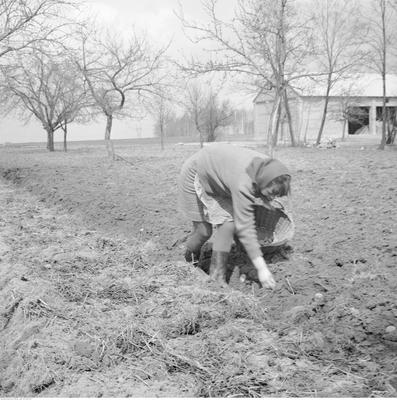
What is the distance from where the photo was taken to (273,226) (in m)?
4.59

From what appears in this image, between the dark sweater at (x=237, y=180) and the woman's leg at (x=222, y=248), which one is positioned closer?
the dark sweater at (x=237, y=180)

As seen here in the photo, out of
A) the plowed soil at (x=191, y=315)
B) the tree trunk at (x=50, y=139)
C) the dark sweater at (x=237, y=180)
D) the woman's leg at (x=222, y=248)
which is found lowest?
the plowed soil at (x=191, y=315)

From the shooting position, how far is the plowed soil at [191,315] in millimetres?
2764

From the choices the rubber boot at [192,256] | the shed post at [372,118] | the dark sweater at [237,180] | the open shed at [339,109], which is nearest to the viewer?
the dark sweater at [237,180]

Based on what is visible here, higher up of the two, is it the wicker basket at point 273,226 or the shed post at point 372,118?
the shed post at point 372,118

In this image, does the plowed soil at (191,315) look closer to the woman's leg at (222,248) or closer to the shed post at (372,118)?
the woman's leg at (222,248)

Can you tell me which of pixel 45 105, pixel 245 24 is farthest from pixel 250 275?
pixel 45 105

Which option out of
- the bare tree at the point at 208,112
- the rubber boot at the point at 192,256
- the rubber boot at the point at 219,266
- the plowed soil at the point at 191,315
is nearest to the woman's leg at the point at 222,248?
the rubber boot at the point at 219,266

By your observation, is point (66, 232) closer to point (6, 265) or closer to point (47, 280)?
point (6, 265)

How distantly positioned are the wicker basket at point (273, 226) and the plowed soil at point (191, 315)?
0.26 meters

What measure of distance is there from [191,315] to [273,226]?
4.55 ft

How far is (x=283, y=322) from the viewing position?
3.53 m

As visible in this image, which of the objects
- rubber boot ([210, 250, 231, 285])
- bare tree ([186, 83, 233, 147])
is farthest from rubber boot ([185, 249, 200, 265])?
bare tree ([186, 83, 233, 147])

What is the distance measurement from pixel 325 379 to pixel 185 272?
217 cm
